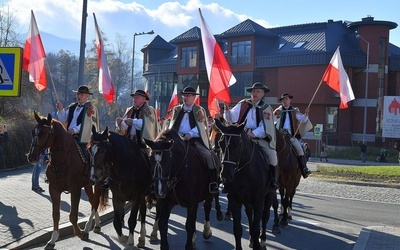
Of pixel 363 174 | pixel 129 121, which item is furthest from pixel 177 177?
pixel 363 174

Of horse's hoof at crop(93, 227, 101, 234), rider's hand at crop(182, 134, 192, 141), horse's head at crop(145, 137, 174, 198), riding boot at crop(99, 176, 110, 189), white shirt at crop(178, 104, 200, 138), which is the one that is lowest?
horse's hoof at crop(93, 227, 101, 234)

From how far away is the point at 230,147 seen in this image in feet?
26.1

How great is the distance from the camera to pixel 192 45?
60.8 metres

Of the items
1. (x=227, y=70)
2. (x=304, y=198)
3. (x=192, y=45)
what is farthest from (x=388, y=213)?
(x=192, y=45)

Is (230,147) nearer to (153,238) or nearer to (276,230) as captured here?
(153,238)

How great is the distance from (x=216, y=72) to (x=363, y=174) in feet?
47.9

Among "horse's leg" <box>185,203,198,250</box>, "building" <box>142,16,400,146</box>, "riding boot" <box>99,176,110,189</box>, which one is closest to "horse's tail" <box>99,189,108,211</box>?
"riding boot" <box>99,176,110,189</box>

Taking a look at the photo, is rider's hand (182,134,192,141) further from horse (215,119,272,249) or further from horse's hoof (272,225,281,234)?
horse's hoof (272,225,281,234)

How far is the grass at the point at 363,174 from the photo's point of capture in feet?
73.5

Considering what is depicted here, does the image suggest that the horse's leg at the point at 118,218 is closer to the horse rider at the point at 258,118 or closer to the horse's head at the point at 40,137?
the horse's head at the point at 40,137

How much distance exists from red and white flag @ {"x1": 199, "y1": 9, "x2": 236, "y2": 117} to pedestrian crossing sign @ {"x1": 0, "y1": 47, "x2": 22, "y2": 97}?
4.85 metres

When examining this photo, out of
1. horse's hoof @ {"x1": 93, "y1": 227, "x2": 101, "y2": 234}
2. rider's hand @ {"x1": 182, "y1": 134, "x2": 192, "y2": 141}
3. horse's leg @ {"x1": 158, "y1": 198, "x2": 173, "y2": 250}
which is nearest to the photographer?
horse's leg @ {"x1": 158, "y1": 198, "x2": 173, "y2": 250}

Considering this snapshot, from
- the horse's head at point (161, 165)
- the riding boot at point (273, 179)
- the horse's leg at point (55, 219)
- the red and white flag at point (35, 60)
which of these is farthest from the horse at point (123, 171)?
the red and white flag at point (35, 60)

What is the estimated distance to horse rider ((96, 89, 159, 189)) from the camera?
989 cm
